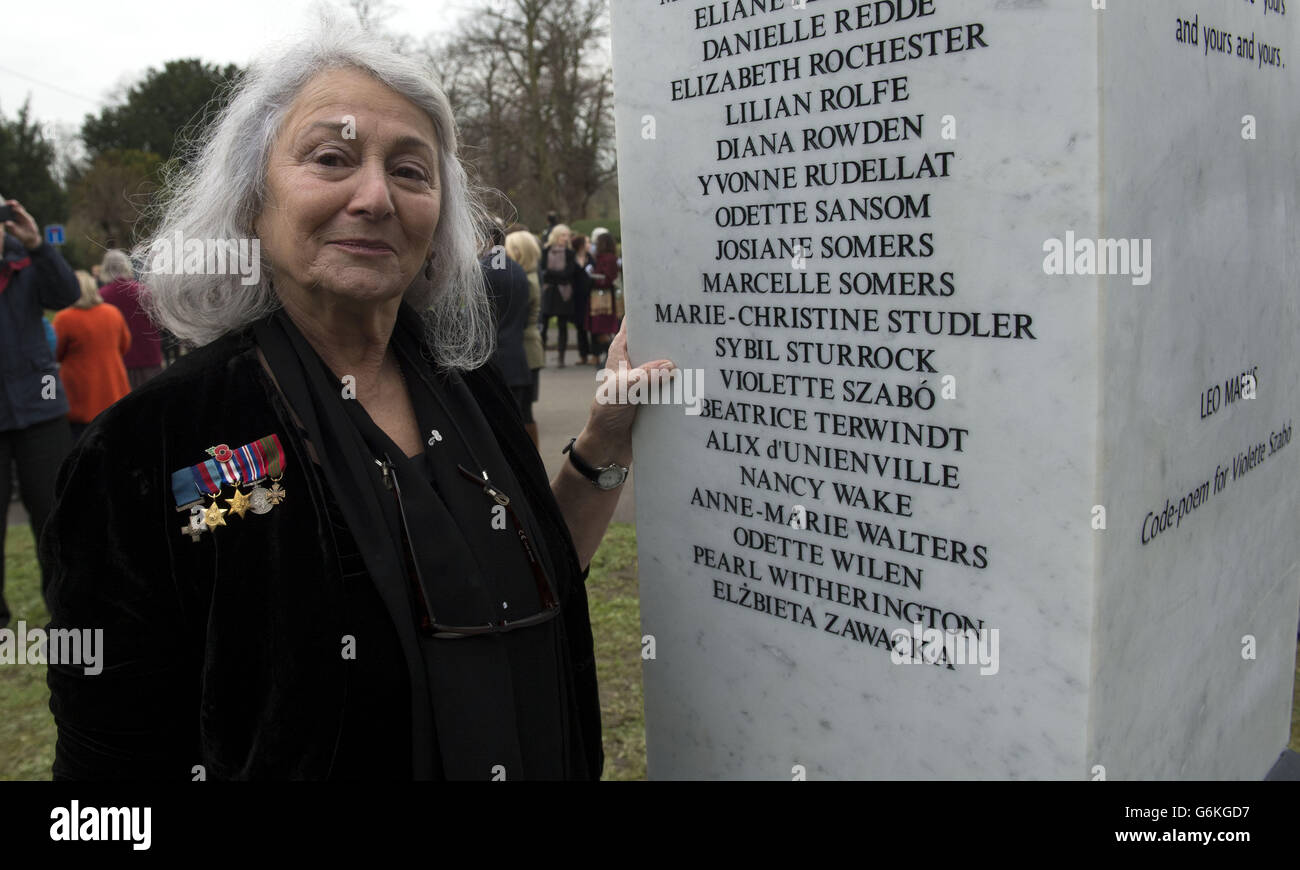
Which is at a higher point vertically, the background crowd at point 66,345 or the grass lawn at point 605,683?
the background crowd at point 66,345

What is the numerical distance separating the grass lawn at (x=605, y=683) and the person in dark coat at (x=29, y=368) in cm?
57

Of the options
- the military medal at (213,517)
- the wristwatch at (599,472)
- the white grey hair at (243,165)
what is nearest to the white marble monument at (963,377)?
the wristwatch at (599,472)

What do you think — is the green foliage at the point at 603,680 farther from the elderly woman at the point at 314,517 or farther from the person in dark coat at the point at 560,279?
the person in dark coat at the point at 560,279

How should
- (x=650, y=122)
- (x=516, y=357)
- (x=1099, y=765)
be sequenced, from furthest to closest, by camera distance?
1. (x=516, y=357)
2. (x=650, y=122)
3. (x=1099, y=765)

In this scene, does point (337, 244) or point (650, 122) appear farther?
point (650, 122)

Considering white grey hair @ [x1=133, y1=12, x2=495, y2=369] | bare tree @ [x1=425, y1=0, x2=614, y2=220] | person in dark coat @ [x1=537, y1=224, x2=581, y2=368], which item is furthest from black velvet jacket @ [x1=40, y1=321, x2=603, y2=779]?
bare tree @ [x1=425, y1=0, x2=614, y2=220]

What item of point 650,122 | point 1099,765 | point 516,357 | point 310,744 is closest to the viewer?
point 310,744

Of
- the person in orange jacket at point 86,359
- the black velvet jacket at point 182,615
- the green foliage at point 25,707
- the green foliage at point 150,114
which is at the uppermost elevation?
the green foliage at point 150,114

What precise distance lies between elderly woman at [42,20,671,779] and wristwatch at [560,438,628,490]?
245mm

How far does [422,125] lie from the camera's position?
1810 mm

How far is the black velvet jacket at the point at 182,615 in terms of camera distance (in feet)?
5.03
